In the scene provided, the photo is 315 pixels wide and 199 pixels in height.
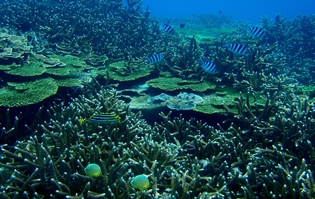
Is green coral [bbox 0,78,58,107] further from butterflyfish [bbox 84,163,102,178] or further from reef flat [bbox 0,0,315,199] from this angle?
butterflyfish [bbox 84,163,102,178]

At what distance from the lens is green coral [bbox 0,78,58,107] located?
4.58 metres

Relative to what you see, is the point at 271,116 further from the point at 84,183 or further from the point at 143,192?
the point at 84,183

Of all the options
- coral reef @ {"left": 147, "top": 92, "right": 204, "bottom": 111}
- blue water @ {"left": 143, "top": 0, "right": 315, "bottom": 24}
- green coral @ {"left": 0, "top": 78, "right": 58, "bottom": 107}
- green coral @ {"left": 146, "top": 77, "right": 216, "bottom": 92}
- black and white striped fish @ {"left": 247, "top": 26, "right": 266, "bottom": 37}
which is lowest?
green coral @ {"left": 0, "top": 78, "right": 58, "bottom": 107}

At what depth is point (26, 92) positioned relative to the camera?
4879mm

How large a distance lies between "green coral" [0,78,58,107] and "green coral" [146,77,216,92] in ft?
8.63

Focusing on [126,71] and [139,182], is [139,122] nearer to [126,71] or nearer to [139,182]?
[139,182]

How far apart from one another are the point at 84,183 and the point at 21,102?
258 cm

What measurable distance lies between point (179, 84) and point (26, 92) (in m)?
3.89

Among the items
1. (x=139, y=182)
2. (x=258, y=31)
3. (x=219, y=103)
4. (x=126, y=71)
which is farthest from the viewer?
(x=258, y=31)

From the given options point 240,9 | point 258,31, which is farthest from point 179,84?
point 240,9

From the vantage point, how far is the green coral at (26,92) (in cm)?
458

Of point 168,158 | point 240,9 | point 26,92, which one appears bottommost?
point 168,158

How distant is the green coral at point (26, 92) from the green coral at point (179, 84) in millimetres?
2631

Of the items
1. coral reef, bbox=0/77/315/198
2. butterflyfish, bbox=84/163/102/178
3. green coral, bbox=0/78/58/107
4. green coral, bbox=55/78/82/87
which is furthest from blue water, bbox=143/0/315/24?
butterflyfish, bbox=84/163/102/178
